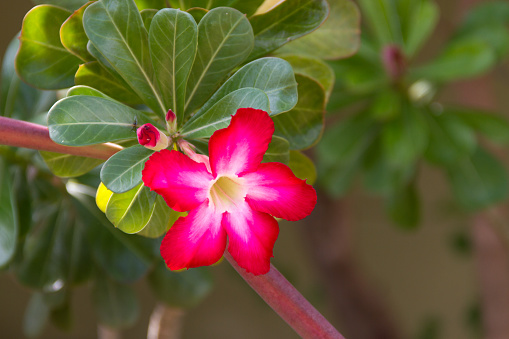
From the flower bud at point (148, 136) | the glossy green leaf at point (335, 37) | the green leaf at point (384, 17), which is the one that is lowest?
the green leaf at point (384, 17)

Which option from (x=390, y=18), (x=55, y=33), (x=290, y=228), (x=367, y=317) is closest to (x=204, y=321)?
(x=290, y=228)

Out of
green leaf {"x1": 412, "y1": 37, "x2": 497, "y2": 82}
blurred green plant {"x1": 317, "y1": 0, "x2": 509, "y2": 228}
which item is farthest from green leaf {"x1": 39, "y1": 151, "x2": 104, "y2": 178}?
green leaf {"x1": 412, "y1": 37, "x2": 497, "y2": 82}

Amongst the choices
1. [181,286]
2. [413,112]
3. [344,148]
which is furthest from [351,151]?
[181,286]

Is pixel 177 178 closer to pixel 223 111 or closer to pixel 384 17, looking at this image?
pixel 223 111

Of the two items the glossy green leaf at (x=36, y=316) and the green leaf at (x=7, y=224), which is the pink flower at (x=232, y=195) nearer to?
the green leaf at (x=7, y=224)

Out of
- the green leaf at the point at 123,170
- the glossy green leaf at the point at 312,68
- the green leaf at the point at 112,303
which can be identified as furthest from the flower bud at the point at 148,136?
the green leaf at the point at 112,303

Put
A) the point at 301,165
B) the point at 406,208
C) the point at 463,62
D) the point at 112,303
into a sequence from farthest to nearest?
1. the point at 406,208
2. the point at 463,62
3. the point at 112,303
4. the point at 301,165
